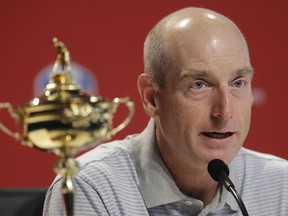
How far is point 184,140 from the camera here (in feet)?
4.29

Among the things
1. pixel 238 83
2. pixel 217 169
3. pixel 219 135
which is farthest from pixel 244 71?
pixel 217 169

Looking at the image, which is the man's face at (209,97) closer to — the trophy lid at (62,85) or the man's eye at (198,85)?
the man's eye at (198,85)

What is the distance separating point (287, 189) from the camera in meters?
1.49

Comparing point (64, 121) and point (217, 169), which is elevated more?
point (64, 121)

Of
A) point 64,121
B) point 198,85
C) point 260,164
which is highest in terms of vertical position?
point 64,121

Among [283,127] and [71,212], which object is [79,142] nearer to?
[71,212]

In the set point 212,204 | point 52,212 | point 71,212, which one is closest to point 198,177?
point 212,204

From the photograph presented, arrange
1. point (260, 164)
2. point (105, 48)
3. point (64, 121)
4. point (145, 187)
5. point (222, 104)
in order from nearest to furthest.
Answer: point (64, 121) < point (222, 104) < point (145, 187) < point (260, 164) < point (105, 48)

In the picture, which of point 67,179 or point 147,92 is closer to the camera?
point 67,179

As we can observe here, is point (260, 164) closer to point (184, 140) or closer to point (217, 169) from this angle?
point (184, 140)

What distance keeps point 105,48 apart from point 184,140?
959 millimetres

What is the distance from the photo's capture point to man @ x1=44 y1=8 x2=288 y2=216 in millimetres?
1248

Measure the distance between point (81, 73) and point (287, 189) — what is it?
877 millimetres

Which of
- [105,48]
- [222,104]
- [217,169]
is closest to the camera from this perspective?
[217,169]
